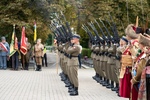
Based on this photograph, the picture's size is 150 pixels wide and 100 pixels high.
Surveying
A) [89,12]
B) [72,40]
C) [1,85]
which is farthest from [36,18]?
[72,40]

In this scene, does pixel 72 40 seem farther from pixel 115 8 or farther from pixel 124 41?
pixel 115 8

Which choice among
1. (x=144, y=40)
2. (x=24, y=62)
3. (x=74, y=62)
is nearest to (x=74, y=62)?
(x=74, y=62)

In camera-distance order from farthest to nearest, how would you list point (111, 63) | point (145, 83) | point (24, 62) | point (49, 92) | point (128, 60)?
point (24, 62), point (111, 63), point (49, 92), point (128, 60), point (145, 83)

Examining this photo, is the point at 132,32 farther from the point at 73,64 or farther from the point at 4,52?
the point at 4,52

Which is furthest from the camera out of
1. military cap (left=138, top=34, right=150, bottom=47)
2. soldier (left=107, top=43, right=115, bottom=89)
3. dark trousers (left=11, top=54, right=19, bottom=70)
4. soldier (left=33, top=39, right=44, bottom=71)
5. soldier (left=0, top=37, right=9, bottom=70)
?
soldier (left=0, top=37, right=9, bottom=70)

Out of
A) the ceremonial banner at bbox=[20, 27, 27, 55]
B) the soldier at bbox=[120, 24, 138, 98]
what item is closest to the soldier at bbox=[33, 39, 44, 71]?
the ceremonial banner at bbox=[20, 27, 27, 55]

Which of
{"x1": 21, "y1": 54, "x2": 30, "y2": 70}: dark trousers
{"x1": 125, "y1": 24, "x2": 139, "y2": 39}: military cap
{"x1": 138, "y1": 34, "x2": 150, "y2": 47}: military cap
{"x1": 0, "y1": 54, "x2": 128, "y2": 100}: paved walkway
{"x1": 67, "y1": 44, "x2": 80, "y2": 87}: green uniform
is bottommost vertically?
{"x1": 0, "y1": 54, "x2": 128, "y2": 100}: paved walkway

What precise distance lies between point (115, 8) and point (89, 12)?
1927 mm

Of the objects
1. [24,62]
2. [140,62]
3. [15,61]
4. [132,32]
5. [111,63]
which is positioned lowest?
[24,62]

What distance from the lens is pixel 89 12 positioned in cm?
3033

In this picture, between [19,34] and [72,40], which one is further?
[19,34]

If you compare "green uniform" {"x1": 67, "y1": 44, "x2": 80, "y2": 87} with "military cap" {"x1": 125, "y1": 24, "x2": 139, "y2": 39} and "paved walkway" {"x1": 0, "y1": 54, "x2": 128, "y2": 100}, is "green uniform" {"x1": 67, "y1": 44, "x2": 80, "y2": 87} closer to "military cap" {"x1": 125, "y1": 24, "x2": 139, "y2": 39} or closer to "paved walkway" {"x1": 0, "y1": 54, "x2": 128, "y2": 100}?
"paved walkway" {"x1": 0, "y1": 54, "x2": 128, "y2": 100}

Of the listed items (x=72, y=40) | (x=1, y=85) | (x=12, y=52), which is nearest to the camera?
(x=72, y=40)

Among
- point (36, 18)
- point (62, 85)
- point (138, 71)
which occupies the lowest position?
point (62, 85)
